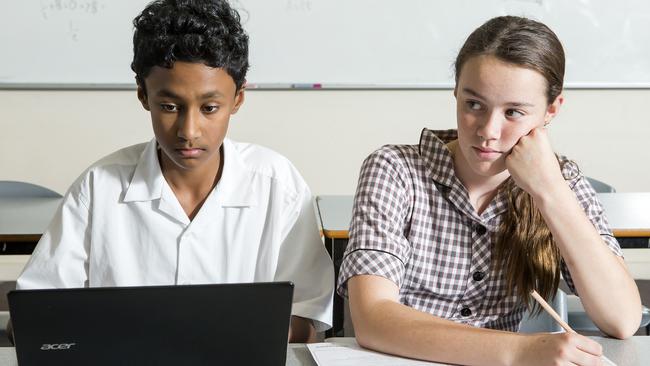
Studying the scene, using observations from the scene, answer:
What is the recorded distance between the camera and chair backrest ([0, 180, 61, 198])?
2.86m

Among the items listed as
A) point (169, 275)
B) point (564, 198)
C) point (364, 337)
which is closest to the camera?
point (364, 337)

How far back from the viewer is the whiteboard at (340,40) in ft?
11.8

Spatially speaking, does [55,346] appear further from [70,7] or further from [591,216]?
[70,7]

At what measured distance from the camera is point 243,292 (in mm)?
1041

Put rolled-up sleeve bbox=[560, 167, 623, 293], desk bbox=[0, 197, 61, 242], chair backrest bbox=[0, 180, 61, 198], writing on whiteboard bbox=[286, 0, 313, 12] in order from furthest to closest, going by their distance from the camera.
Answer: writing on whiteboard bbox=[286, 0, 313, 12], chair backrest bbox=[0, 180, 61, 198], desk bbox=[0, 197, 61, 242], rolled-up sleeve bbox=[560, 167, 623, 293]

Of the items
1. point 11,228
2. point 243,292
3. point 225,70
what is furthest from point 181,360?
point 11,228

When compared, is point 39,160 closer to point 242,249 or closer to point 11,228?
point 11,228

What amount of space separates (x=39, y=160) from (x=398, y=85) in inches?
64.8

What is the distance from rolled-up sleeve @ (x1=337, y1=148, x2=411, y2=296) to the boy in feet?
0.42

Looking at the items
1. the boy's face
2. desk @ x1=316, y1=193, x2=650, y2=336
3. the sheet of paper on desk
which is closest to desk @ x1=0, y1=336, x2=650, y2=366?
the sheet of paper on desk

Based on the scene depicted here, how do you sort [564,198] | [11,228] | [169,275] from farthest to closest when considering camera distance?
[11,228] < [169,275] < [564,198]

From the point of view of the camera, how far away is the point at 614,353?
1327mm

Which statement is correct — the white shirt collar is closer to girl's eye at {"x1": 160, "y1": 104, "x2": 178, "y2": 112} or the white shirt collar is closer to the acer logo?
girl's eye at {"x1": 160, "y1": 104, "x2": 178, "y2": 112}

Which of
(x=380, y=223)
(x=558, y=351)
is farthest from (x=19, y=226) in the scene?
(x=558, y=351)
